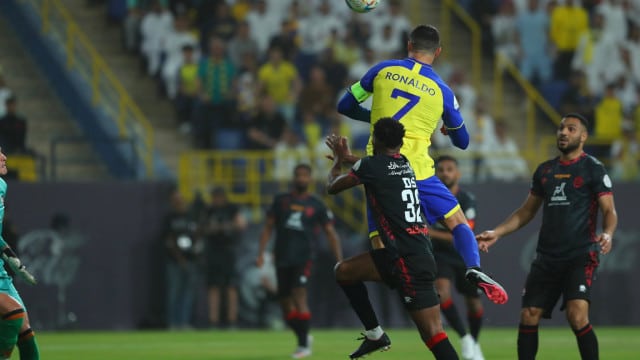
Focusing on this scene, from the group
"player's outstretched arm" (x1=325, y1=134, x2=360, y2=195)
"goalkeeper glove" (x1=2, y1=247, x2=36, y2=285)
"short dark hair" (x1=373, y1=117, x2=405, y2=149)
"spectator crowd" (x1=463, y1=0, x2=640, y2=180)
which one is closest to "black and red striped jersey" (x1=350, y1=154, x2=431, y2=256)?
"short dark hair" (x1=373, y1=117, x2=405, y2=149)

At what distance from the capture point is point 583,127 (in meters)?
12.2

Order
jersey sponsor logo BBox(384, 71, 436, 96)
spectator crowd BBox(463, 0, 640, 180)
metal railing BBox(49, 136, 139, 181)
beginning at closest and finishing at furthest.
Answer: jersey sponsor logo BBox(384, 71, 436, 96) → metal railing BBox(49, 136, 139, 181) → spectator crowd BBox(463, 0, 640, 180)

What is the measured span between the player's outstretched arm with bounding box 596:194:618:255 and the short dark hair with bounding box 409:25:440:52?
1.99m

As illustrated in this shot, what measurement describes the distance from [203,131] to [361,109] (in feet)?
42.7

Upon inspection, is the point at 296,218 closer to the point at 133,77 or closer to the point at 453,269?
the point at 453,269

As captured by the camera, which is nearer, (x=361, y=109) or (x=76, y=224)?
(x=361, y=109)

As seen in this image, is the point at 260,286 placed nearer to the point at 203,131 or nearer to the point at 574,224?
the point at 203,131

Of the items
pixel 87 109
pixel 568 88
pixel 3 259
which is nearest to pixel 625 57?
→ pixel 568 88

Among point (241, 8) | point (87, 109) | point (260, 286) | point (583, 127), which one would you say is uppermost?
point (241, 8)

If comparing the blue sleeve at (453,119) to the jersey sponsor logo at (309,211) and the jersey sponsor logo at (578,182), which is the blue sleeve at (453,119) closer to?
the jersey sponsor logo at (578,182)

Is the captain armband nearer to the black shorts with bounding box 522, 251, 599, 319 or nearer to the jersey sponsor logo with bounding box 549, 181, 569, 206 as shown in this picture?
the jersey sponsor logo with bounding box 549, 181, 569, 206

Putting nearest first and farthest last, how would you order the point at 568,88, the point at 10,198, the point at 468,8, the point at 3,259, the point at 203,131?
the point at 3,259
the point at 10,198
the point at 203,131
the point at 568,88
the point at 468,8

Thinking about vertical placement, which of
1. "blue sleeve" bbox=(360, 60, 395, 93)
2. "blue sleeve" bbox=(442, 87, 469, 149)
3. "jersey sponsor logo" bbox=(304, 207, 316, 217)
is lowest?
"jersey sponsor logo" bbox=(304, 207, 316, 217)

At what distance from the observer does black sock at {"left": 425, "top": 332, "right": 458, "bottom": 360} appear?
10906 mm
